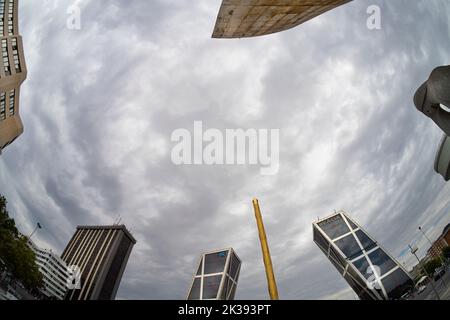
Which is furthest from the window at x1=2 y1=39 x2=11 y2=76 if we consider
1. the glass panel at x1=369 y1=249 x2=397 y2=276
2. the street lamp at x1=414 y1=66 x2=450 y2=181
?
the glass panel at x1=369 y1=249 x2=397 y2=276

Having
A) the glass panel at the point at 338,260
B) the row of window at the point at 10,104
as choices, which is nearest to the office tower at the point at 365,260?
the glass panel at the point at 338,260

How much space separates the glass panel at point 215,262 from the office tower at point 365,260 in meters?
43.5

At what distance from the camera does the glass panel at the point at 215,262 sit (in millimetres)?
95537

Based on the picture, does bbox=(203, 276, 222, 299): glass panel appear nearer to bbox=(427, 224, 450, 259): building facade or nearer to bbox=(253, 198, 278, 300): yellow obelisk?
bbox=(253, 198, 278, 300): yellow obelisk

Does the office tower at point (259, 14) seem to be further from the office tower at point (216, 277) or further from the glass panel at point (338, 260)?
the office tower at point (216, 277)

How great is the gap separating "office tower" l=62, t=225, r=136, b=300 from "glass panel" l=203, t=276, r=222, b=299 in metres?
73.3

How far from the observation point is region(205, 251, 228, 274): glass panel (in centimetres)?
9554

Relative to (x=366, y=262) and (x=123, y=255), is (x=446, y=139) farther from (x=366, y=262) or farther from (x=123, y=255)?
(x=123, y=255)

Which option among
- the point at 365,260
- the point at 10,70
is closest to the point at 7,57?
the point at 10,70

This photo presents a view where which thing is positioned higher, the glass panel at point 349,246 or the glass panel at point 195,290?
the glass panel at point 349,246

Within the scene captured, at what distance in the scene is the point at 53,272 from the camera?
133 m

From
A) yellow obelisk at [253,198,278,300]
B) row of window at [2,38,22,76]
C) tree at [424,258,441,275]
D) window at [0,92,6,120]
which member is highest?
row of window at [2,38,22,76]
